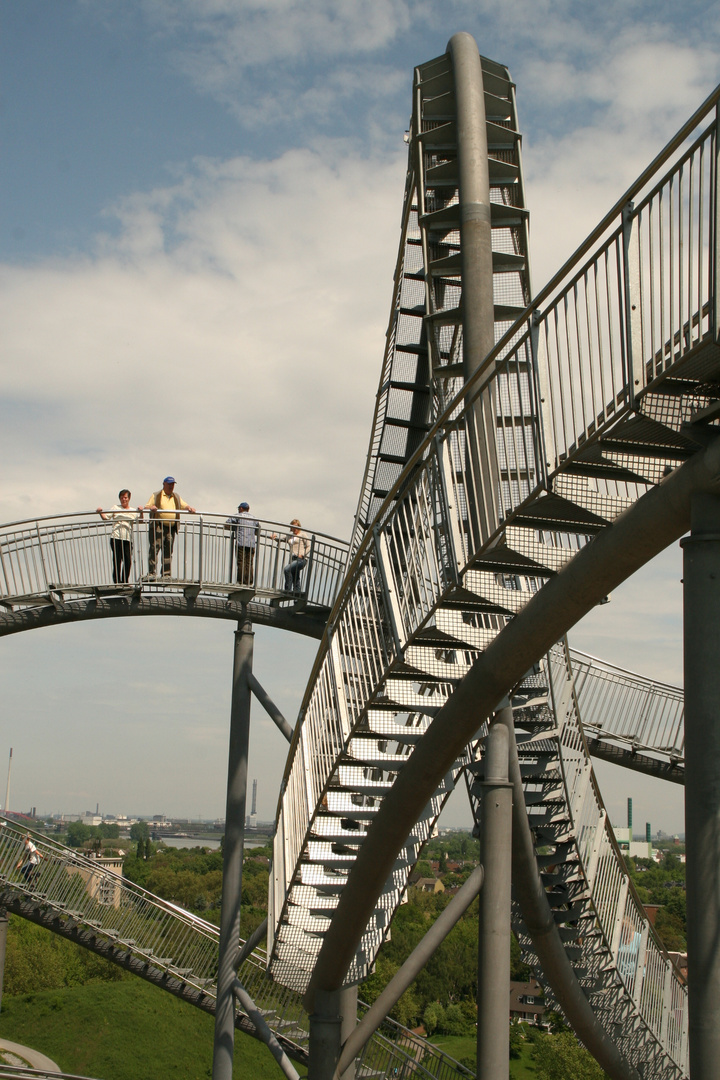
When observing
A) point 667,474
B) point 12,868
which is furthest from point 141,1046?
point 667,474

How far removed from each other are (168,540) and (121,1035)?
101 feet

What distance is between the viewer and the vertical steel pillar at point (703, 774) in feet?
14.2

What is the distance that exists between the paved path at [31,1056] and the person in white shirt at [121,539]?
70.6 feet

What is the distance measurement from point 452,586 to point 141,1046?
37.3 meters

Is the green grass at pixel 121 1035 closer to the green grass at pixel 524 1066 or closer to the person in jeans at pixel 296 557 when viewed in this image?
the green grass at pixel 524 1066

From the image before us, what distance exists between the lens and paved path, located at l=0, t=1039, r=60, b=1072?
3019 cm

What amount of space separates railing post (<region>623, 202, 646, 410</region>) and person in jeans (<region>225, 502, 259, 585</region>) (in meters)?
9.22

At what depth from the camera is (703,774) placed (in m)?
4.50

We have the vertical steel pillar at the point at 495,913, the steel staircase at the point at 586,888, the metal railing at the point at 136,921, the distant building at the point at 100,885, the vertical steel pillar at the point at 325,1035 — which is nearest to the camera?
the vertical steel pillar at the point at 495,913

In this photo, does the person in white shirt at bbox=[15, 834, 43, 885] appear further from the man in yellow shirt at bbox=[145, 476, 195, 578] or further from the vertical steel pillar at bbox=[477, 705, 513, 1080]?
the vertical steel pillar at bbox=[477, 705, 513, 1080]

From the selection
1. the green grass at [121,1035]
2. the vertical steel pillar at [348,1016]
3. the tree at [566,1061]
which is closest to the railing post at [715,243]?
the vertical steel pillar at [348,1016]

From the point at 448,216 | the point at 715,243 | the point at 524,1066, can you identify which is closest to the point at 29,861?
the point at 448,216

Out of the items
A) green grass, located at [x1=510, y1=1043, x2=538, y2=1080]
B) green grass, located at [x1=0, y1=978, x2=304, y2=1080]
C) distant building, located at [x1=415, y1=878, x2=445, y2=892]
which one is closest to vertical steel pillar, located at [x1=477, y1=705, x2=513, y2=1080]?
green grass, located at [x1=0, y1=978, x2=304, y2=1080]

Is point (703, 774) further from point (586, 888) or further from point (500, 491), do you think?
point (586, 888)
